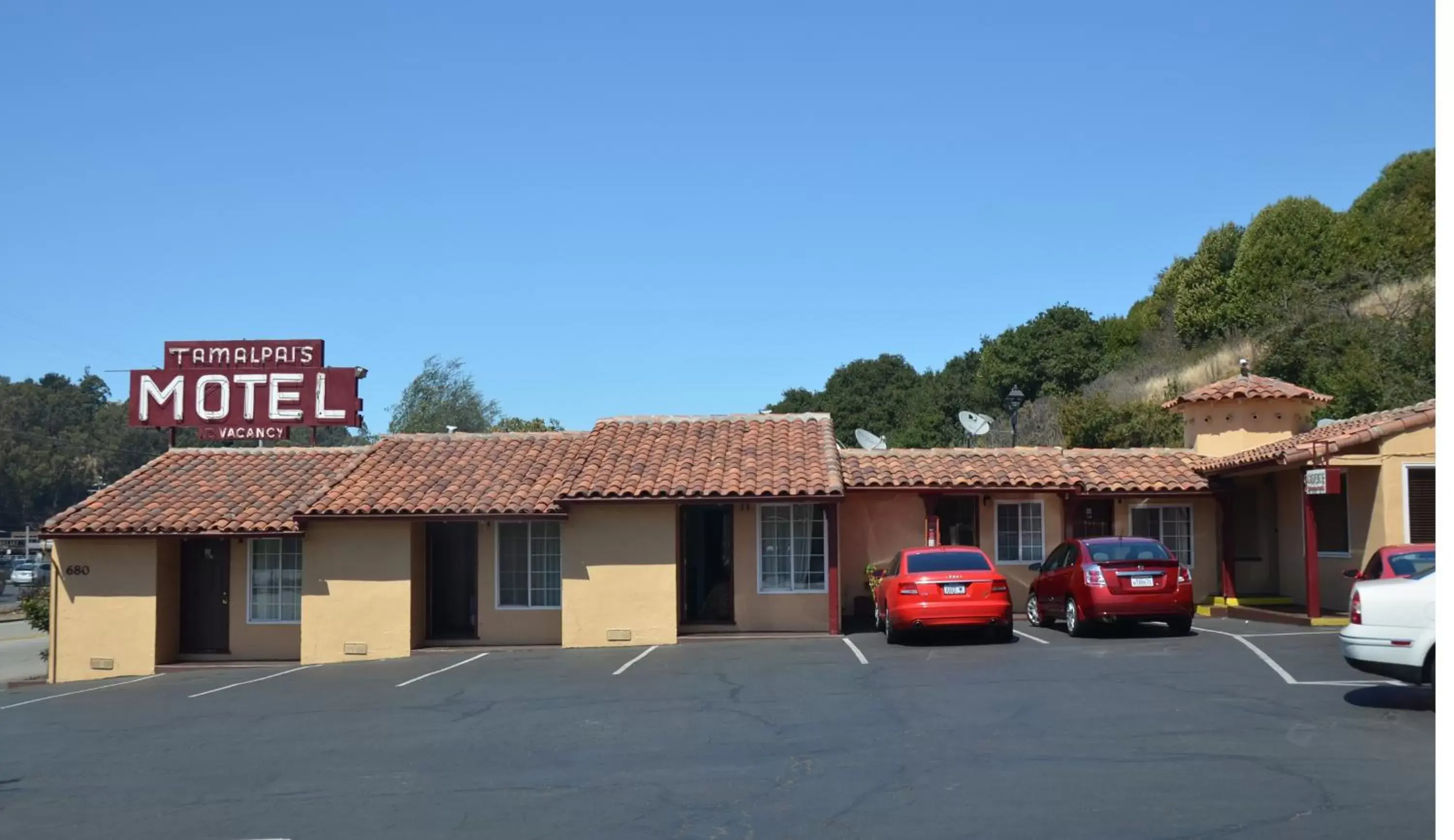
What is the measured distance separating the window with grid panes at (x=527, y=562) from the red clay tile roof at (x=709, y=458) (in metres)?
1.34

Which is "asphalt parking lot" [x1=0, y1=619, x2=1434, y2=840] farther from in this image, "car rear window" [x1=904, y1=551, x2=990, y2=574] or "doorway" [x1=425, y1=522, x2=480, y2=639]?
"doorway" [x1=425, y1=522, x2=480, y2=639]

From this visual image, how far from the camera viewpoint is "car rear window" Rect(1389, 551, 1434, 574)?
45.7 ft

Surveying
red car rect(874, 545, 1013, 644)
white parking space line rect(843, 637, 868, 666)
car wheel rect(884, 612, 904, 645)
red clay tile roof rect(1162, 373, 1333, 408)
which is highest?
red clay tile roof rect(1162, 373, 1333, 408)

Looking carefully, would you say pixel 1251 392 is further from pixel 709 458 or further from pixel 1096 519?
pixel 709 458

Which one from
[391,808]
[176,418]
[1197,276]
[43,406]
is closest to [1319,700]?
[391,808]

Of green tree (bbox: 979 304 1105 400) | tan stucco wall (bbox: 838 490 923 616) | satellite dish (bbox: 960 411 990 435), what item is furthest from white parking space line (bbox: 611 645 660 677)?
green tree (bbox: 979 304 1105 400)

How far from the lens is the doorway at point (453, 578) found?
24.2 meters

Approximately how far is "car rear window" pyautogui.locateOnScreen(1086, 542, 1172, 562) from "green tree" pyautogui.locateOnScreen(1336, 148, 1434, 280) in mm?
24836

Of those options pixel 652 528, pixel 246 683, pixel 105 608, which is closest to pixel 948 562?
pixel 652 528

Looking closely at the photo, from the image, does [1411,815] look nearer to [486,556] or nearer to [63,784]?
[63,784]

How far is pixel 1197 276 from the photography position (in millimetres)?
51031

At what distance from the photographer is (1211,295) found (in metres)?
49.7

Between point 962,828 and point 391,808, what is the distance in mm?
4425

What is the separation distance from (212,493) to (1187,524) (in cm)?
1899
